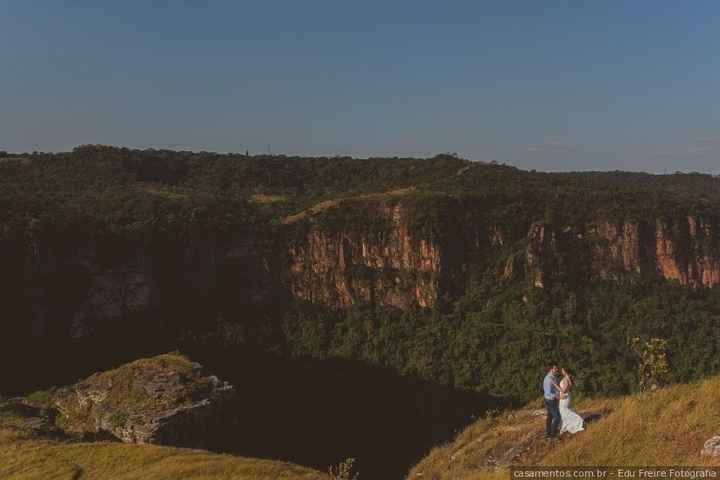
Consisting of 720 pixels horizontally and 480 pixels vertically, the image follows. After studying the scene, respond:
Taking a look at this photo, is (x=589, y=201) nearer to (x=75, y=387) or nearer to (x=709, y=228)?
(x=709, y=228)

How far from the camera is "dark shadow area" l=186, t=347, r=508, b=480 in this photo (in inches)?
1326

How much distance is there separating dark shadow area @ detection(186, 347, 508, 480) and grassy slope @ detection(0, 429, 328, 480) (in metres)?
11.6

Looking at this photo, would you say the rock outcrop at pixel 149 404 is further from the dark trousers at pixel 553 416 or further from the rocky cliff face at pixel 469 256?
the rocky cliff face at pixel 469 256

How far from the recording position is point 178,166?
95.4 meters

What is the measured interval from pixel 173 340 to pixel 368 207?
23.9 m

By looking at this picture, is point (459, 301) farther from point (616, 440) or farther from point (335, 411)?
point (616, 440)

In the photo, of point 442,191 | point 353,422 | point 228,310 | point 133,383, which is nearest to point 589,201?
point 442,191

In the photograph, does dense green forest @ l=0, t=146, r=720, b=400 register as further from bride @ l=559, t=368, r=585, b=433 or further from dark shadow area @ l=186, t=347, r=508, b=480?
bride @ l=559, t=368, r=585, b=433

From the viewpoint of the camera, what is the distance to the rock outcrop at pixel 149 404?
86.8 feet

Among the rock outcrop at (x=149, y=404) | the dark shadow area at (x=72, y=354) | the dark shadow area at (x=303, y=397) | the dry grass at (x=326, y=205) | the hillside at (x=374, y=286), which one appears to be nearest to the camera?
the rock outcrop at (x=149, y=404)

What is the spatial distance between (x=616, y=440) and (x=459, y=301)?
153ft

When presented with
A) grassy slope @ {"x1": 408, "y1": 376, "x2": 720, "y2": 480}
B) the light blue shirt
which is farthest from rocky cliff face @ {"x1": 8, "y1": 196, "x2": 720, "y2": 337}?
the light blue shirt

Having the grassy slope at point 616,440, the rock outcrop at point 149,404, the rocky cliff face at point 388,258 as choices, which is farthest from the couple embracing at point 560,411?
the rocky cliff face at point 388,258

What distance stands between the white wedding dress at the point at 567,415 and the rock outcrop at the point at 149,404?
19.7 m
